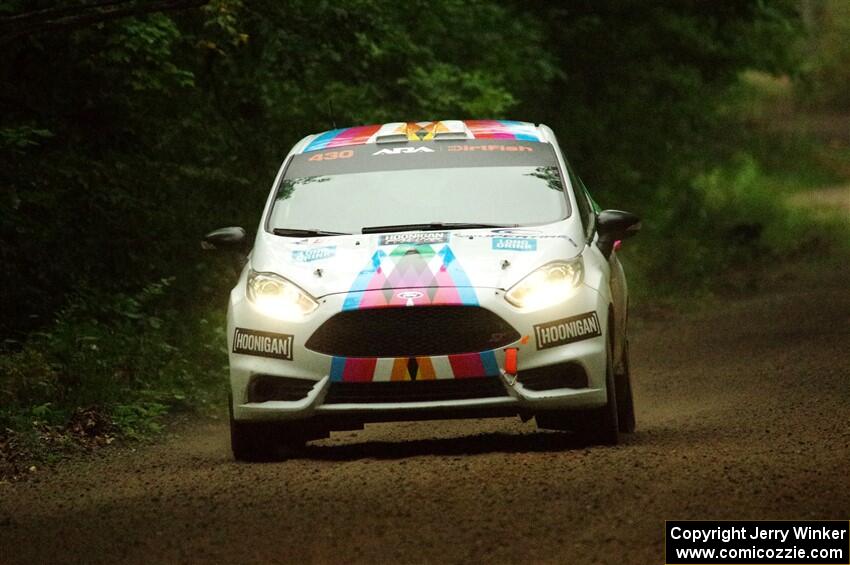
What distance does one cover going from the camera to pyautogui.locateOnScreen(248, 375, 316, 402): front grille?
10016mm

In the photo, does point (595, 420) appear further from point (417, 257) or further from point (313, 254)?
point (313, 254)

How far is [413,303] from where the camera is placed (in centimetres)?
979

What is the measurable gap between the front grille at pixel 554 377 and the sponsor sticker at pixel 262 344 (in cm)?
132

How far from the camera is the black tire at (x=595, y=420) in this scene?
10180 millimetres

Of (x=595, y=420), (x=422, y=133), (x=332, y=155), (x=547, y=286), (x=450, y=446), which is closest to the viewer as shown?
(x=547, y=286)

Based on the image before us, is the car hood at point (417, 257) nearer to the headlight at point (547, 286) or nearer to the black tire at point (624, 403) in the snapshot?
the headlight at point (547, 286)

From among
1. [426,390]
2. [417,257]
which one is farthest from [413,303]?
Answer: [426,390]

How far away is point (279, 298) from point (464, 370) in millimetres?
1172

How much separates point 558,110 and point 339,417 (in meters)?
18.0

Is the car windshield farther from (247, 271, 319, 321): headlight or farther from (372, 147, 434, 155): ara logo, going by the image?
(247, 271, 319, 321): headlight

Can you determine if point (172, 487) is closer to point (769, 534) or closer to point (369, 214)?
point (369, 214)

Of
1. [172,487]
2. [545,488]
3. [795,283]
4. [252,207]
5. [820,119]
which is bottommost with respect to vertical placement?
[820,119]

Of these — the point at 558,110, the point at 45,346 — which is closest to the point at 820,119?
the point at 558,110

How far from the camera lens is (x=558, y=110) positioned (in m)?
27.5
